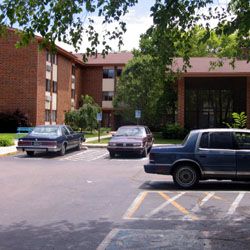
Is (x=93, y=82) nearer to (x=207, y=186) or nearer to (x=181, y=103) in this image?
(x=181, y=103)

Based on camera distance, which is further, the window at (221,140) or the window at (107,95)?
the window at (107,95)

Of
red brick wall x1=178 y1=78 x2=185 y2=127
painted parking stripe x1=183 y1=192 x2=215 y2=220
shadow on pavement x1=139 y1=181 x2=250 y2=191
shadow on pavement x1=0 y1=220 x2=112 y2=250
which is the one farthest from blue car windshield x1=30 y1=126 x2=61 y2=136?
red brick wall x1=178 y1=78 x2=185 y2=127

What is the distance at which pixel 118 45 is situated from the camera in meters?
9.09

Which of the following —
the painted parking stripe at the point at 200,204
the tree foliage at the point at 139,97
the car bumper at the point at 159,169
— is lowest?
the painted parking stripe at the point at 200,204

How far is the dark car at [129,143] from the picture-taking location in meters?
22.6

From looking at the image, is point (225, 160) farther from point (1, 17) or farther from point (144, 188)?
point (1, 17)

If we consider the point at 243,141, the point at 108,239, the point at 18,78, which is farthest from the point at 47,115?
the point at 108,239

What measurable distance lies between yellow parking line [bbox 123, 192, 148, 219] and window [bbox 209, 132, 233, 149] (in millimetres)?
2178

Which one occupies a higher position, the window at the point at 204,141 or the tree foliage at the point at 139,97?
the tree foliage at the point at 139,97

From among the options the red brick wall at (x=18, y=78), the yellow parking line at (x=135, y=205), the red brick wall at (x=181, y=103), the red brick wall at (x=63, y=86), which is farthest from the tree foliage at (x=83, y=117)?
the yellow parking line at (x=135, y=205)

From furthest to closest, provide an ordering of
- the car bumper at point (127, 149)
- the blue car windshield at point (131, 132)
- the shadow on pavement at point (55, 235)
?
the blue car windshield at point (131, 132), the car bumper at point (127, 149), the shadow on pavement at point (55, 235)

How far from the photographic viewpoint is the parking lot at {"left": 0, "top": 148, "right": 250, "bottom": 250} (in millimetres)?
7254

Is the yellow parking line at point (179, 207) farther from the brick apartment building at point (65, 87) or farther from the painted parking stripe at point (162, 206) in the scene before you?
the brick apartment building at point (65, 87)

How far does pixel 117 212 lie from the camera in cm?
948
